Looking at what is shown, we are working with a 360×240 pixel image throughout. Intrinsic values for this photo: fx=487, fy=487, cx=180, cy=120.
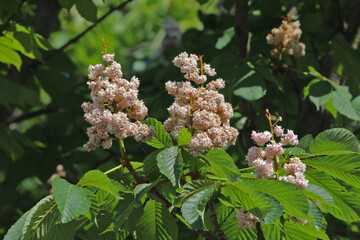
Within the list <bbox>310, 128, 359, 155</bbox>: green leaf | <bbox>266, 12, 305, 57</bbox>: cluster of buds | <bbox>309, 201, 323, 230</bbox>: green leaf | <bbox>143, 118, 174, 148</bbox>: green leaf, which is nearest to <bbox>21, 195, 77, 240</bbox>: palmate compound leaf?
<bbox>143, 118, 174, 148</bbox>: green leaf

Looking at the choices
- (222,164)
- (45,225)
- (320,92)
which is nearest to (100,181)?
(45,225)

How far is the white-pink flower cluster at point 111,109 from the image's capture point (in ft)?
4.91

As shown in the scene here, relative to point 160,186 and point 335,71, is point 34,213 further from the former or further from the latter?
point 335,71

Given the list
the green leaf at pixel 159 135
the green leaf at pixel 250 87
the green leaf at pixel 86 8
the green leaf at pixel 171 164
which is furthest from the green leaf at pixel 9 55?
the green leaf at pixel 171 164

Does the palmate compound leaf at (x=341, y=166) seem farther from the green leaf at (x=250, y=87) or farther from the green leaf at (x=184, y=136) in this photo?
the green leaf at (x=250, y=87)

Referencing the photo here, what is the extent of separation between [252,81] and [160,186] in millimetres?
1237

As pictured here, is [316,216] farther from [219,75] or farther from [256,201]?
[219,75]

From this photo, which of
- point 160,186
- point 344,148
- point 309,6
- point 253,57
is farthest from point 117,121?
point 309,6

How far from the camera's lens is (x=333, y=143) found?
1.59 meters

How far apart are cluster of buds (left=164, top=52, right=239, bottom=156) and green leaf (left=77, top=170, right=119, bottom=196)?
251mm

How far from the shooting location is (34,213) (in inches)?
56.3

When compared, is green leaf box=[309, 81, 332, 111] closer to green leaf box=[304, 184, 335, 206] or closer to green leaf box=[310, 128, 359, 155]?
green leaf box=[310, 128, 359, 155]

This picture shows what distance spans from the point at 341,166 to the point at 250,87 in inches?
45.5

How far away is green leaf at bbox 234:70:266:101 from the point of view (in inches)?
104
